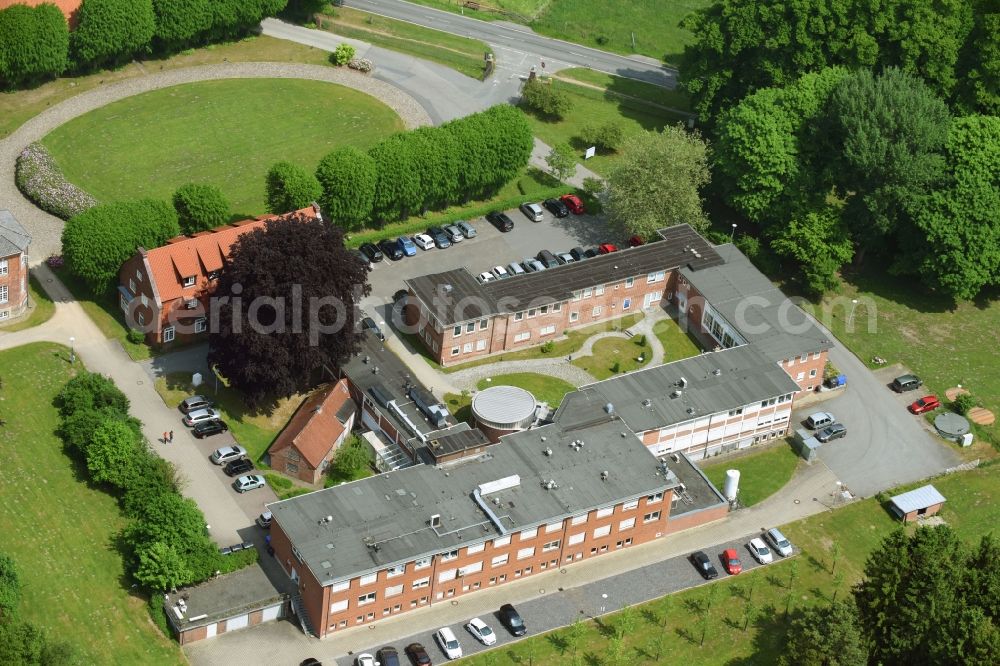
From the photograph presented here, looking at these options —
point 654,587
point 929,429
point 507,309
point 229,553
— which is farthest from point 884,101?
point 229,553

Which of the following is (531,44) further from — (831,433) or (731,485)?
(731,485)

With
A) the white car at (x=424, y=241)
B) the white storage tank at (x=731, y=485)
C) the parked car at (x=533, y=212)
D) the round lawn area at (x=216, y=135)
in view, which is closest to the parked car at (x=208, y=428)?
the round lawn area at (x=216, y=135)

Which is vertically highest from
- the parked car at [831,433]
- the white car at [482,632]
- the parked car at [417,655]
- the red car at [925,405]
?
the red car at [925,405]

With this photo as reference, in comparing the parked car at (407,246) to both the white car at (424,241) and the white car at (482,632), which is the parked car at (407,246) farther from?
the white car at (482,632)

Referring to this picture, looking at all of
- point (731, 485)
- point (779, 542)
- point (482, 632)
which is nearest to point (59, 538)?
point (482, 632)

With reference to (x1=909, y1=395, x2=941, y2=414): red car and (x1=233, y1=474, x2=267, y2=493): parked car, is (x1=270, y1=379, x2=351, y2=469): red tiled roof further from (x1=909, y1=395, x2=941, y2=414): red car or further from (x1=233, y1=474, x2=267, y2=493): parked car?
(x1=909, y1=395, x2=941, y2=414): red car

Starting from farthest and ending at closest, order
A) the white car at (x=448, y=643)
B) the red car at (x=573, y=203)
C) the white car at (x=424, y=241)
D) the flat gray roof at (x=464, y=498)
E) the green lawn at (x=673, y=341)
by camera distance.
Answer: the red car at (x=573, y=203), the white car at (x=424, y=241), the green lawn at (x=673, y=341), the flat gray roof at (x=464, y=498), the white car at (x=448, y=643)

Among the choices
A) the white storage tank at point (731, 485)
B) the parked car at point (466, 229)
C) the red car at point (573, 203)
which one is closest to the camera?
the white storage tank at point (731, 485)
